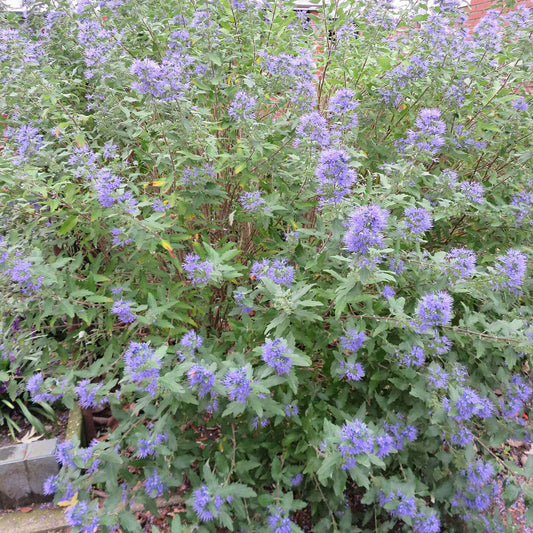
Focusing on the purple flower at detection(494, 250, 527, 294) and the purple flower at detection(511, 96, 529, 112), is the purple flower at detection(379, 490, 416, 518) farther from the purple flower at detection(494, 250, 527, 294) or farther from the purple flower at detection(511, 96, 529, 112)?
the purple flower at detection(511, 96, 529, 112)

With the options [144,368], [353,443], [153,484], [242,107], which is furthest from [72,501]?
[242,107]

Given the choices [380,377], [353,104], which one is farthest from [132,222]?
[380,377]

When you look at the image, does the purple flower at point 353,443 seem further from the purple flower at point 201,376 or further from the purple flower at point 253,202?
the purple flower at point 253,202

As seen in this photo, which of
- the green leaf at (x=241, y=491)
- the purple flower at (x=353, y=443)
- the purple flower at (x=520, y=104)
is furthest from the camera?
the purple flower at (x=520, y=104)

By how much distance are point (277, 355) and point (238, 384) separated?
182 mm

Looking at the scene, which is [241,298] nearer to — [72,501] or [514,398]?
[72,501]

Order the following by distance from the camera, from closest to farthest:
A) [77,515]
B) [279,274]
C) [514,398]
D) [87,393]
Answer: [77,515], [87,393], [279,274], [514,398]

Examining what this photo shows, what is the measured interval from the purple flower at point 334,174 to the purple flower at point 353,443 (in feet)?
3.04

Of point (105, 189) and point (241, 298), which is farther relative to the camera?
point (241, 298)

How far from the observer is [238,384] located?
147cm

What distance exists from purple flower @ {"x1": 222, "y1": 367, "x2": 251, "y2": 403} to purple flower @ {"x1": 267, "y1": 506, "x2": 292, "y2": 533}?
57 cm

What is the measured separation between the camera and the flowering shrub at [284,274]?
1650 millimetres

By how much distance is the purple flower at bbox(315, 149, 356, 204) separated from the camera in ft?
5.41

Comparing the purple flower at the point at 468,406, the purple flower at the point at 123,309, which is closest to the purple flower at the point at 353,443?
the purple flower at the point at 468,406
